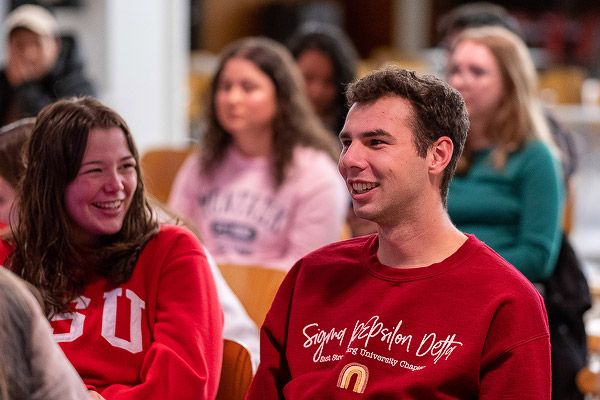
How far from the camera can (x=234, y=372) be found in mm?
1722

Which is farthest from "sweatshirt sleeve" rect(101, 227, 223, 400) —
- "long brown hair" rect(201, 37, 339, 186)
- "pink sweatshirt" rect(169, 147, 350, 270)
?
"long brown hair" rect(201, 37, 339, 186)

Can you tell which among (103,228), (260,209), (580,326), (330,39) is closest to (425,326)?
(103,228)

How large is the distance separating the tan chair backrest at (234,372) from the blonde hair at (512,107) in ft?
3.54

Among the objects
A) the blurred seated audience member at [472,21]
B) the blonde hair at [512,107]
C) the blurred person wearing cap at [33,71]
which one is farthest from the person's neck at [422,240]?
the blurred person wearing cap at [33,71]

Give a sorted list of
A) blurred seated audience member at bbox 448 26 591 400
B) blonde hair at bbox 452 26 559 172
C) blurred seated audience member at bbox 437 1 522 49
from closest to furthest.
→ blurred seated audience member at bbox 448 26 591 400, blonde hair at bbox 452 26 559 172, blurred seated audience member at bbox 437 1 522 49

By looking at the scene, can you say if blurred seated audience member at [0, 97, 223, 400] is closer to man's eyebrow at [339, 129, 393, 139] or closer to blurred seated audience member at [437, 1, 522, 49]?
man's eyebrow at [339, 129, 393, 139]

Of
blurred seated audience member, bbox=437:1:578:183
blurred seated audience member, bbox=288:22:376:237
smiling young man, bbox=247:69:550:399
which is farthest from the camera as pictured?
blurred seated audience member, bbox=288:22:376:237

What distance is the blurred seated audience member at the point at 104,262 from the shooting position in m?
1.63

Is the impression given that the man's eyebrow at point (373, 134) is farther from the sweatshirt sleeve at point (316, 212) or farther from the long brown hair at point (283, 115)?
the long brown hair at point (283, 115)

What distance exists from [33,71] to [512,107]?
2.35 m

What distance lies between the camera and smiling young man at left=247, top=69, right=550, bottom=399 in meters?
1.32

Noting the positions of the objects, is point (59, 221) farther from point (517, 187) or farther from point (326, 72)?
point (326, 72)

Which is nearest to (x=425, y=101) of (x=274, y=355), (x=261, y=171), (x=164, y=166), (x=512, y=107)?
(x=274, y=355)

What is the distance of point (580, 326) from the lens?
2.33 meters
